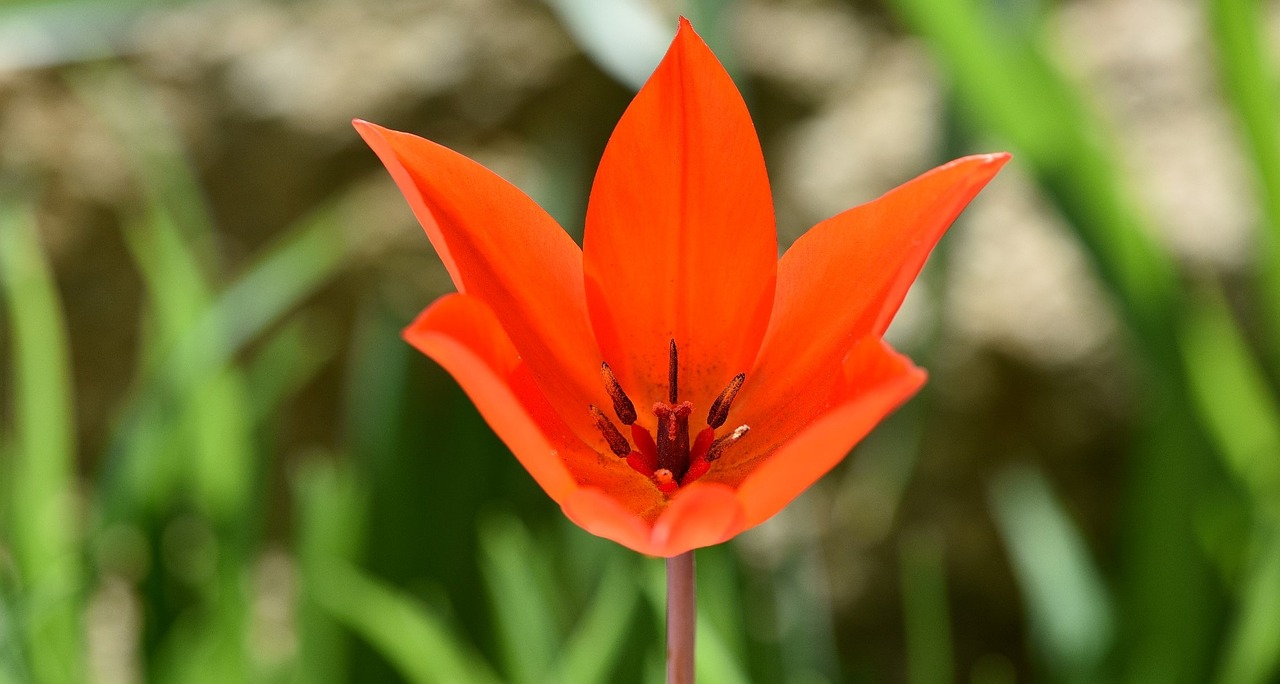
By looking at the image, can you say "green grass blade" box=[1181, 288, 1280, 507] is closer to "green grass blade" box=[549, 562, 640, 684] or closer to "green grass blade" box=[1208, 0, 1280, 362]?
"green grass blade" box=[1208, 0, 1280, 362]

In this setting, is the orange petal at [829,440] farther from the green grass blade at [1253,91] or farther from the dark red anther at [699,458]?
the green grass blade at [1253,91]

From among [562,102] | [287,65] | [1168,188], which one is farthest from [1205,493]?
[287,65]

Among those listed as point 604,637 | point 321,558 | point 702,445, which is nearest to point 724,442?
point 702,445

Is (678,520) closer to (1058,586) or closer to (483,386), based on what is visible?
(483,386)

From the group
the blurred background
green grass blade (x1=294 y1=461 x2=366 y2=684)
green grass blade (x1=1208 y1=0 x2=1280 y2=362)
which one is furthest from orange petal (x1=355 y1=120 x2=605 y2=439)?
green grass blade (x1=1208 y1=0 x2=1280 y2=362)

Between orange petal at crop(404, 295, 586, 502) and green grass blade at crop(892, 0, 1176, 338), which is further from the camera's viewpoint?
green grass blade at crop(892, 0, 1176, 338)

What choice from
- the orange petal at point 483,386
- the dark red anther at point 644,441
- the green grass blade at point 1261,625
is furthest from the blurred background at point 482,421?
the orange petal at point 483,386

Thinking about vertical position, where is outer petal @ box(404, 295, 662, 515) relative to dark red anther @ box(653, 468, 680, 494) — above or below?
above
